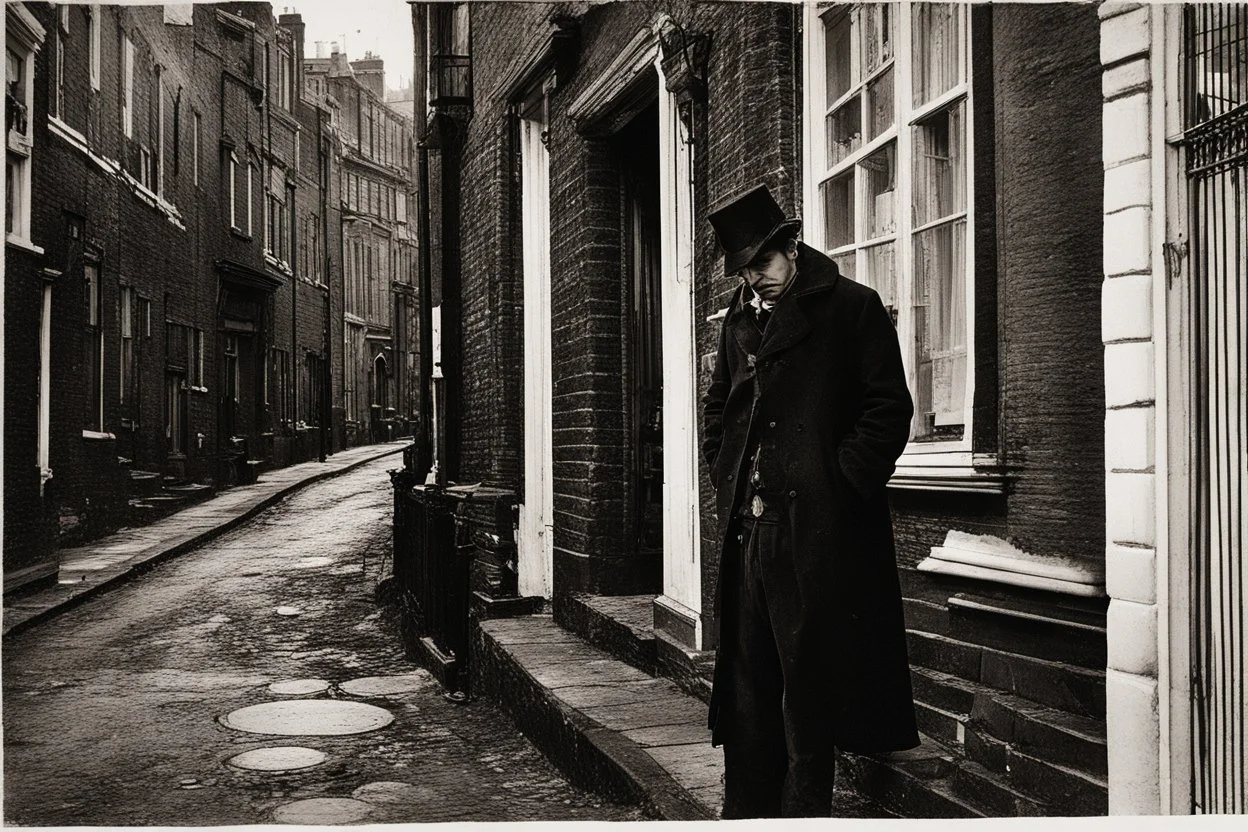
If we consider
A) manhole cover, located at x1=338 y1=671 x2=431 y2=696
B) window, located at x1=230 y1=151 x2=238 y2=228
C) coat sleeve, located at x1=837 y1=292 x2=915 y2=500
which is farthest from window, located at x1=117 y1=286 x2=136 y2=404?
coat sleeve, located at x1=837 y1=292 x2=915 y2=500

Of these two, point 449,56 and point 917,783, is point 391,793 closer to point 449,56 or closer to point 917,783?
point 917,783

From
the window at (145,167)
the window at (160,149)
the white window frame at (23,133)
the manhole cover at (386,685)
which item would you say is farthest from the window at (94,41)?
the manhole cover at (386,685)

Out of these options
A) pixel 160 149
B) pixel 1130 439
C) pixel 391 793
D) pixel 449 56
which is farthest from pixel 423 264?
pixel 1130 439

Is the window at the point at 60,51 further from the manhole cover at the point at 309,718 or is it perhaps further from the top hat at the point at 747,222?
the manhole cover at the point at 309,718

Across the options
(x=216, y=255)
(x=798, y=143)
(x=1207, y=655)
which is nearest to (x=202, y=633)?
(x=216, y=255)

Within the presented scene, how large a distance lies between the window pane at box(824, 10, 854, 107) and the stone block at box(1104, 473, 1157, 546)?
1.95 meters

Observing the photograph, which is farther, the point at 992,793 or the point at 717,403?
the point at 717,403

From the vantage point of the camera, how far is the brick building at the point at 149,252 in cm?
450

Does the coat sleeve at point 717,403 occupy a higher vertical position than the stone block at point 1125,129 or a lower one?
lower

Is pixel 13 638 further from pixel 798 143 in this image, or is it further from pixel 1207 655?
pixel 1207 655

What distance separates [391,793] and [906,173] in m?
3.14

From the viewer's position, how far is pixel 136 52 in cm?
490

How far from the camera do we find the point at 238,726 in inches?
208

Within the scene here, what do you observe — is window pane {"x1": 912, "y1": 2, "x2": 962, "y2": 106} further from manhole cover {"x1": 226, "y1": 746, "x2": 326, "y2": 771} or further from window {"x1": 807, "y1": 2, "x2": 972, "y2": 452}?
manhole cover {"x1": 226, "y1": 746, "x2": 326, "y2": 771}
